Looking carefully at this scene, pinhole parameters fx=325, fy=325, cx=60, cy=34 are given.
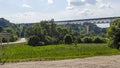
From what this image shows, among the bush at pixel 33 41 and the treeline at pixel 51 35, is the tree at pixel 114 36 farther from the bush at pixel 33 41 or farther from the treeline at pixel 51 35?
the treeline at pixel 51 35

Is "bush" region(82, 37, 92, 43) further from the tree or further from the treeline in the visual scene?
the tree

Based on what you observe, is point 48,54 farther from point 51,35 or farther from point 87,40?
point 51,35

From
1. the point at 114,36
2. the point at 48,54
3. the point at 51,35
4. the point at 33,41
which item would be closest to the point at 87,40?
the point at 51,35

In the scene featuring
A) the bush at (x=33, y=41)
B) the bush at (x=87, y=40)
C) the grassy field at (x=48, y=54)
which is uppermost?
the grassy field at (x=48, y=54)

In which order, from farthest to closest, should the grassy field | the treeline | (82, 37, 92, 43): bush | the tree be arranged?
(82, 37, 92, 43): bush, the treeline, the tree, the grassy field

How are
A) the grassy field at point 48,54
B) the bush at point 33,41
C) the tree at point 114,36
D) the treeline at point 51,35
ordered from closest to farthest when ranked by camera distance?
the grassy field at point 48,54 < the tree at point 114,36 < the bush at point 33,41 < the treeline at point 51,35

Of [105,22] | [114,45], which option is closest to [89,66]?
[114,45]

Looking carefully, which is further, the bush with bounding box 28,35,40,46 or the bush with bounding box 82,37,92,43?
the bush with bounding box 82,37,92,43

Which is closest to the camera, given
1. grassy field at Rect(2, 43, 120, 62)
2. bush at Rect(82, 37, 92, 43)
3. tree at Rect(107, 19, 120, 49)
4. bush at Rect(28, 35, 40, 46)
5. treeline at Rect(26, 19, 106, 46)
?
grassy field at Rect(2, 43, 120, 62)

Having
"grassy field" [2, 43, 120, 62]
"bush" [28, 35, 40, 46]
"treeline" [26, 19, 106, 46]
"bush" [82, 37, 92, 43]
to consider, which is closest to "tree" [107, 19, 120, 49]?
"grassy field" [2, 43, 120, 62]

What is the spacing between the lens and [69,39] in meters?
103

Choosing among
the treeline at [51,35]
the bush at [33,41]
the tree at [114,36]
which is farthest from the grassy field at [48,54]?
the treeline at [51,35]

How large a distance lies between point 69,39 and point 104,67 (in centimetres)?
7607

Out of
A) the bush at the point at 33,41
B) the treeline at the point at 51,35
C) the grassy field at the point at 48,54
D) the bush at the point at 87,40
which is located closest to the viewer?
the grassy field at the point at 48,54
